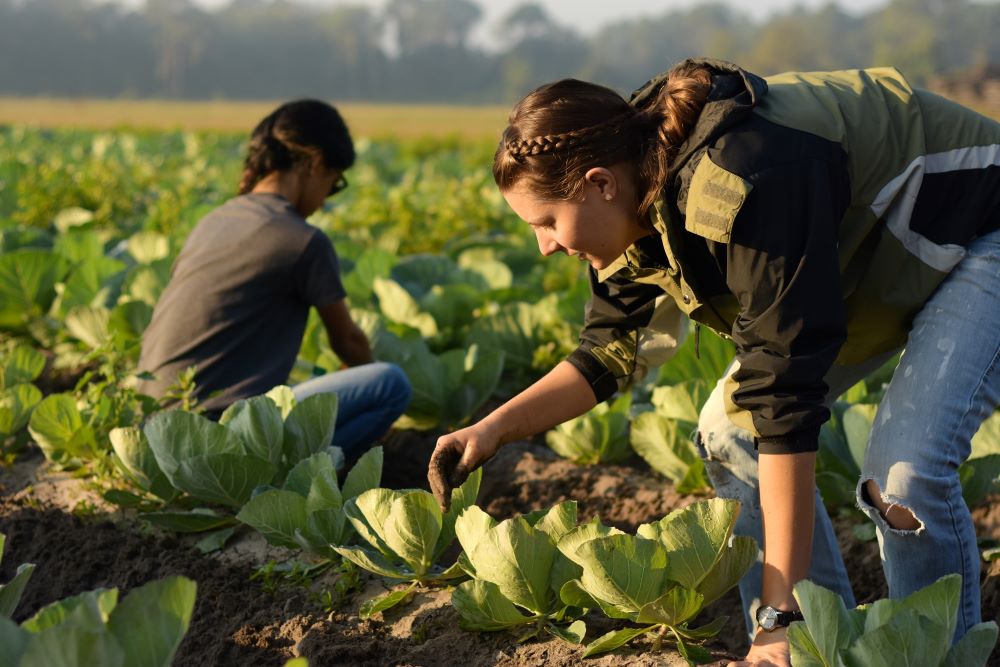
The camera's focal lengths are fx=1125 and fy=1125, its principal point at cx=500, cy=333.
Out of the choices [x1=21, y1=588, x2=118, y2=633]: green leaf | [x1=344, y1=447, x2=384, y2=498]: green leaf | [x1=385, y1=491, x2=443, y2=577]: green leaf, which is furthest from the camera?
[x1=344, y1=447, x2=384, y2=498]: green leaf

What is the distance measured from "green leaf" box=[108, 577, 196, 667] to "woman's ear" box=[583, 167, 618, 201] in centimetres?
94

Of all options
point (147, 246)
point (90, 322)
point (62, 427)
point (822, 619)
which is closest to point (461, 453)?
point (822, 619)

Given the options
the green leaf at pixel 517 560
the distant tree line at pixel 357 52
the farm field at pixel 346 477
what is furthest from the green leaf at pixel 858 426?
the distant tree line at pixel 357 52

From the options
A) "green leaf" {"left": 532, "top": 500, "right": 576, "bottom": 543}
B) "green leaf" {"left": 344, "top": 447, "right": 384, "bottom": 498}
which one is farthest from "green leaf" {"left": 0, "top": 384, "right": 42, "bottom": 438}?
"green leaf" {"left": 532, "top": 500, "right": 576, "bottom": 543}

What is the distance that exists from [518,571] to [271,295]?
5.54ft

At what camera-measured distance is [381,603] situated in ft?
7.98

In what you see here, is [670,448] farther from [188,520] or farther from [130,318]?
[130,318]

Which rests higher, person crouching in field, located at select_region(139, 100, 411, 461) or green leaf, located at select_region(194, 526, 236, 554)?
person crouching in field, located at select_region(139, 100, 411, 461)

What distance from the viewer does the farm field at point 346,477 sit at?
2432 millimetres

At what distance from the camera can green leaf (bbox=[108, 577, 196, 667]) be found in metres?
1.66

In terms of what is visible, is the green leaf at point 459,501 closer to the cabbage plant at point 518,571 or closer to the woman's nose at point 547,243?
the cabbage plant at point 518,571

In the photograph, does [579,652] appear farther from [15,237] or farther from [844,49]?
[844,49]

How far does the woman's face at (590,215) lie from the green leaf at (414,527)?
0.61m

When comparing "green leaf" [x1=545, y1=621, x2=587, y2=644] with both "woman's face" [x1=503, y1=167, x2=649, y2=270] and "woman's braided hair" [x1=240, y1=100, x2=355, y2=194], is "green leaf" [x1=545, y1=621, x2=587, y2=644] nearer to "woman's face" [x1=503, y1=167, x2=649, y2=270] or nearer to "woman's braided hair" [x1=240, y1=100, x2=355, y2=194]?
"woman's face" [x1=503, y1=167, x2=649, y2=270]
